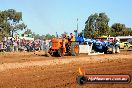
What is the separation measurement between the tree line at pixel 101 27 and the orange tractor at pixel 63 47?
6049 cm

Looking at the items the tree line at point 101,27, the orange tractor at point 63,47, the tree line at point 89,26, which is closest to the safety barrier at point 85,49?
the orange tractor at point 63,47

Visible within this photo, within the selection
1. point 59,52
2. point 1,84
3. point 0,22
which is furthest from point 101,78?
point 0,22

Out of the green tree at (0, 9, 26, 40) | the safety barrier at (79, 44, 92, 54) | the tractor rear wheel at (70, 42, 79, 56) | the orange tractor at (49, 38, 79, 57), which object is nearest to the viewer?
the orange tractor at (49, 38, 79, 57)

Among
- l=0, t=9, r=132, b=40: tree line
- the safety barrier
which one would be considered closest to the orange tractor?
the safety barrier

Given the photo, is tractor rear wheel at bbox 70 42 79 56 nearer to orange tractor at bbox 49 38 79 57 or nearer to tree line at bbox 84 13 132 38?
orange tractor at bbox 49 38 79 57

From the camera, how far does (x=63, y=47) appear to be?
29.2 meters

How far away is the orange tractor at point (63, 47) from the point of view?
29266mm

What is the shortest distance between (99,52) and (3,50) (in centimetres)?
941

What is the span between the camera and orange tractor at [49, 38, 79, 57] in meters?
29.3

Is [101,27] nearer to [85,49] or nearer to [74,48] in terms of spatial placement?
[85,49]

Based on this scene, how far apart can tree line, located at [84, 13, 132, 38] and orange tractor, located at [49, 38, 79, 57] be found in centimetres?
6049

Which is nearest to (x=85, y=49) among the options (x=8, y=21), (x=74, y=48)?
(x=74, y=48)

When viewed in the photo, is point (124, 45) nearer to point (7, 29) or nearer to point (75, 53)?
point (75, 53)

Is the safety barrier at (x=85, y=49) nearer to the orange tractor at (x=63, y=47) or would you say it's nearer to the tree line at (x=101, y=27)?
the orange tractor at (x=63, y=47)
